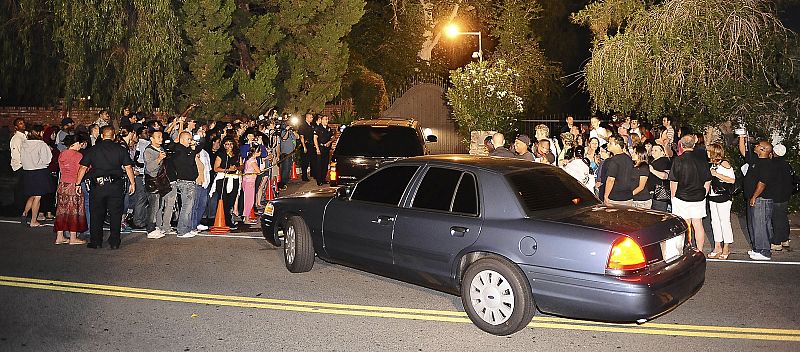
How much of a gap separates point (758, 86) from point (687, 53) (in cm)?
150

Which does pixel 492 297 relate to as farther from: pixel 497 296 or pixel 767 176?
pixel 767 176

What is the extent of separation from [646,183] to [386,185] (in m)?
4.24

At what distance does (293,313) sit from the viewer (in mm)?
7996

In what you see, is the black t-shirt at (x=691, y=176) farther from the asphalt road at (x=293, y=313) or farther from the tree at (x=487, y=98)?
the tree at (x=487, y=98)

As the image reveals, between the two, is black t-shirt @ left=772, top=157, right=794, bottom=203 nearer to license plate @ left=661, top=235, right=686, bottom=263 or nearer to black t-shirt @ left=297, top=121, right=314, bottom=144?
license plate @ left=661, top=235, right=686, bottom=263

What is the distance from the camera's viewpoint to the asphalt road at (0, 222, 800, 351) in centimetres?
704

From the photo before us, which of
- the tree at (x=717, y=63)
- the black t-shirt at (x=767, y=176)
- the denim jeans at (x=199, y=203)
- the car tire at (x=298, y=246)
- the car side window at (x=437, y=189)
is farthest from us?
the tree at (x=717, y=63)

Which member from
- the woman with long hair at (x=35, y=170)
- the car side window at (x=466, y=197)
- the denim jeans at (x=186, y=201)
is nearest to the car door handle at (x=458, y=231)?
the car side window at (x=466, y=197)

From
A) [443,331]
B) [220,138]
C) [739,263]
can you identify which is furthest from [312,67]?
[443,331]

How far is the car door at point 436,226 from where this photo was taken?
7.64m

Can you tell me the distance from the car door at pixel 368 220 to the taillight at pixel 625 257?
2.31 meters

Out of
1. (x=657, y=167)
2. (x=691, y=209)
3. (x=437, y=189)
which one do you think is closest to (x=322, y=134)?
(x=657, y=167)

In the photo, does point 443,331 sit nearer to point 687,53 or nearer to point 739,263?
point 739,263

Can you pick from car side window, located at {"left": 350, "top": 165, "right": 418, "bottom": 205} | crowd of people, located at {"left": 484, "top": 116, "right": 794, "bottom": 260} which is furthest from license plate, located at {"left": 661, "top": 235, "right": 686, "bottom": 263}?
crowd of people, located at {"left": 484, "top": 116, "right": 794, "bottom": 260}
